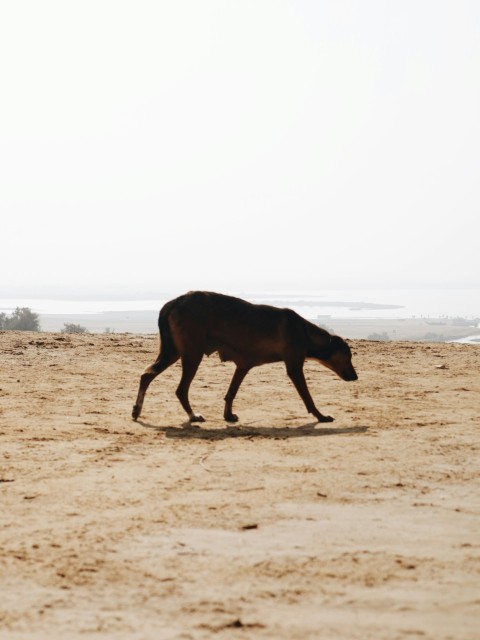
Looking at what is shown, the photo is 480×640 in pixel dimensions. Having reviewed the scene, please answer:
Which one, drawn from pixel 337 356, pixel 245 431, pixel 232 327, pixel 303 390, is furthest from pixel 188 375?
pixel 337 356

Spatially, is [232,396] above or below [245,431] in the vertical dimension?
above

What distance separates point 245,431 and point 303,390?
1208mm

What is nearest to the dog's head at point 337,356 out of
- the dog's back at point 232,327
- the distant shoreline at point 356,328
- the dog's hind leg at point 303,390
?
the dog's back at point 232,327

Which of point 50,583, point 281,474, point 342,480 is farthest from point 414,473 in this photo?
point 50,583

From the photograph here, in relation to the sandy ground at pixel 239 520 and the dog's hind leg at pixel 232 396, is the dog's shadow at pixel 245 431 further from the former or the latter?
the dog's hind leg at pixel 232 396

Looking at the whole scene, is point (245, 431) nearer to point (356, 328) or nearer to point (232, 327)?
point (232, 327)

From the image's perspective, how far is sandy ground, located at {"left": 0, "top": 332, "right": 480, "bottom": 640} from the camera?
4027 millimetres

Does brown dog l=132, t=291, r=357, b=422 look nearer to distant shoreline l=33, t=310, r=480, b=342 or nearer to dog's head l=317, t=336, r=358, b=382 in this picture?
dog's head l=317, t=336, r=358, b=382

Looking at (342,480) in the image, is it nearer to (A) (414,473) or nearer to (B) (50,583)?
(A) (414,473)

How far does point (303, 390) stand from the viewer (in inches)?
399

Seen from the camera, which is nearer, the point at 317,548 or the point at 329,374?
the point at 317,548

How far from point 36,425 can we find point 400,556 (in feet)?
17.9

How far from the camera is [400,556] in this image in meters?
4.87

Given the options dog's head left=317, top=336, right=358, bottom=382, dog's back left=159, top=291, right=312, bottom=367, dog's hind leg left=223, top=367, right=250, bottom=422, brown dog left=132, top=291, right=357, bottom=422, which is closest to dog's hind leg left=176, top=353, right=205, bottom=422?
brown dog left=132, top=291, right=357, bottom=422
